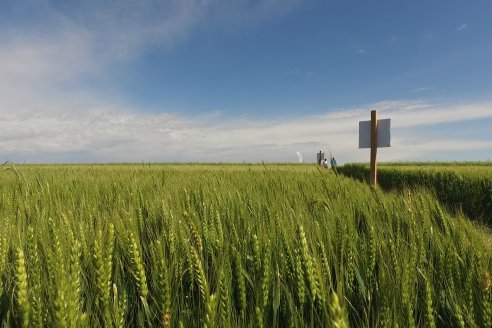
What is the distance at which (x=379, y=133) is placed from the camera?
6.76m

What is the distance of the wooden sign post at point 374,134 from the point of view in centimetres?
660

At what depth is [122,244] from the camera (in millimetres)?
1381

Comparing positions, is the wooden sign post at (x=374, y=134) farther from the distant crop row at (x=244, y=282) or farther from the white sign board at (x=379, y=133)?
the distant crop row at (x=244, y=282)

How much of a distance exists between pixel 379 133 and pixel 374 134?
5.0 inches

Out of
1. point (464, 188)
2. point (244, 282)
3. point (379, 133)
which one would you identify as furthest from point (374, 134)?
point (244, 282)

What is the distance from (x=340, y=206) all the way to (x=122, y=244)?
1372 mm

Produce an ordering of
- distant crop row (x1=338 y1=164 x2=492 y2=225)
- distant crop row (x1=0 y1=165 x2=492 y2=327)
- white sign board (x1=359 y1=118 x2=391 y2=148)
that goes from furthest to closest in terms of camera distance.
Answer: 1. distant crop row (x1=338 y1=164 x2=492 y2=225)
2. white sign board (x1=359 y1=118 x2=391 y2=148)
3. distant crop row (x1=0 y1=165 x2=492 y2=327)

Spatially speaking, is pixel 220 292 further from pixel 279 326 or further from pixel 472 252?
pixel 472 252

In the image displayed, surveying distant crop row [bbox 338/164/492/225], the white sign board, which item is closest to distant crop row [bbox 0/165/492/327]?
the white sign board

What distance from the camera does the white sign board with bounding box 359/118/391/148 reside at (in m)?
6.57

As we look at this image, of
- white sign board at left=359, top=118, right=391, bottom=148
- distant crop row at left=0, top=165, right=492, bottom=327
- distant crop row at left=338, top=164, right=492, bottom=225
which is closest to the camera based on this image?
distant crop row at left=0, top=165, right=492, bottom=327

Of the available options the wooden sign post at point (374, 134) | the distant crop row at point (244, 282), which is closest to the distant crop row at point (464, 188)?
the wooden sign post at point (374, 134)

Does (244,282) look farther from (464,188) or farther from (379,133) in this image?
(464,188)

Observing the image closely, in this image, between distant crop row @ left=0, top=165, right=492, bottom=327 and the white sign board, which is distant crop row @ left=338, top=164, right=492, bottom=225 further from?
distant crop row @ left=0, top=165, right=492, bottom=327
